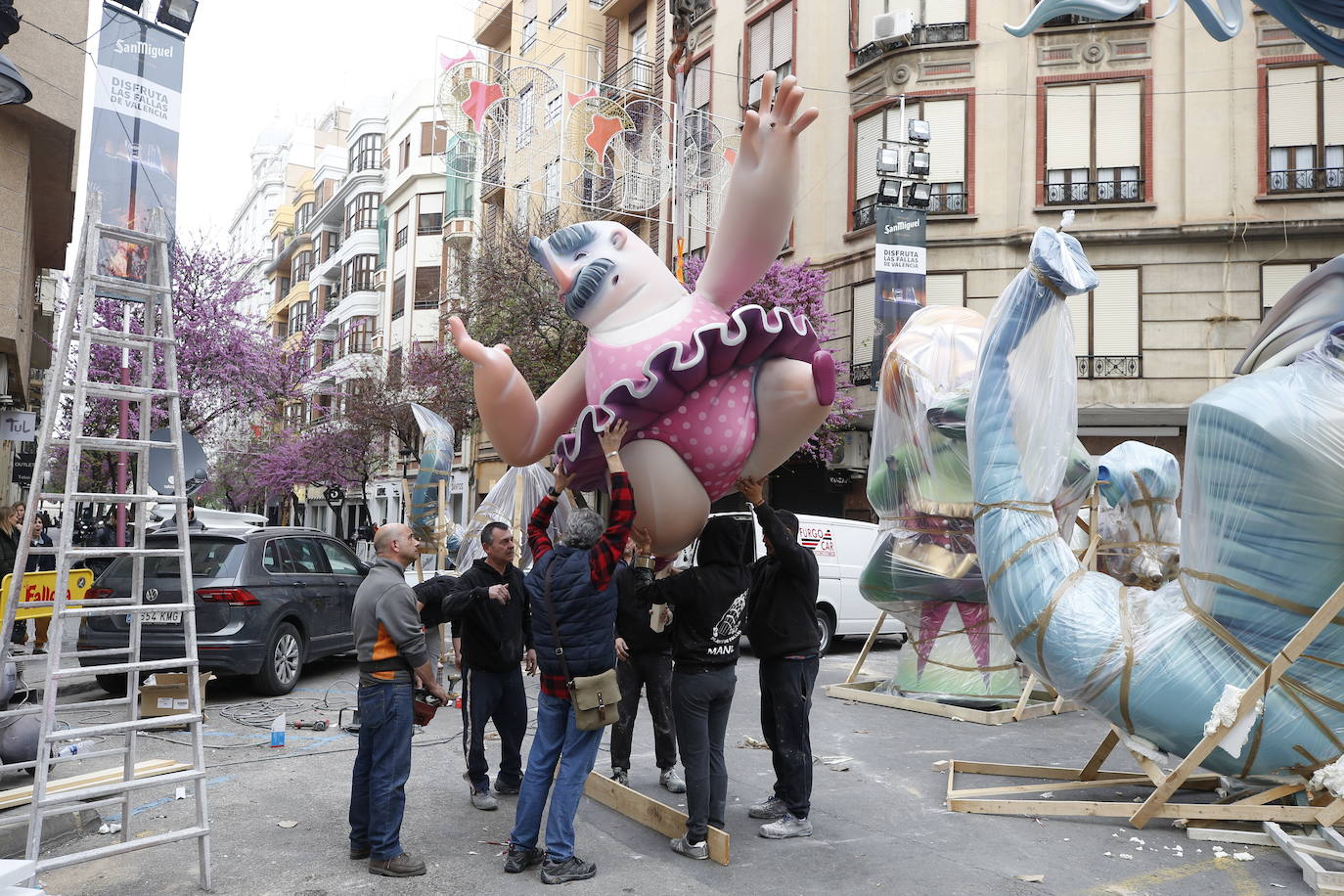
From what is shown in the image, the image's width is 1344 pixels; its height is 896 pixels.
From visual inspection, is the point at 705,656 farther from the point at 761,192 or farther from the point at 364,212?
the point at 364,212

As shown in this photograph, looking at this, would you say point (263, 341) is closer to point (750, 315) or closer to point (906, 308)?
point (906, 308)

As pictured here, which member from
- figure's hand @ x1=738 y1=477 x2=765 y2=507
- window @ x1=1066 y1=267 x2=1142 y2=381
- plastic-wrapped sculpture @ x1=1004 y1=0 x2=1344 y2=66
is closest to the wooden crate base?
figure's hand @ x1=738 y1=477 x2=765 y2=507

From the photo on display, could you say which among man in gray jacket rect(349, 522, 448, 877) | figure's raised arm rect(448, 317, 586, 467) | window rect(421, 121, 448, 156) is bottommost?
man in gray jacket rect(349, 522, 448, 877)

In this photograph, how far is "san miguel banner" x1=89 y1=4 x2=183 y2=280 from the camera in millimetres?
9609

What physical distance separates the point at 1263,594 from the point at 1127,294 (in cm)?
1432

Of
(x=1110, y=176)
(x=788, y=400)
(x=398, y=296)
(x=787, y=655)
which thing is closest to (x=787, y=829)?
(x=787, y=655)

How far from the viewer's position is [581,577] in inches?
183

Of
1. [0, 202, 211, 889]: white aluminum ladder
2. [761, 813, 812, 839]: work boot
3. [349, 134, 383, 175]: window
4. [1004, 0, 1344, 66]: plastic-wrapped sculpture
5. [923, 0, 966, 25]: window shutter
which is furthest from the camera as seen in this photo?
[349, 134, 383, 175]: window

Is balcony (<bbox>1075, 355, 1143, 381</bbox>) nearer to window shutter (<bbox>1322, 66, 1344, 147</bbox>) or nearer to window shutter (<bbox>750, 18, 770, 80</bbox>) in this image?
window shutter (<bbox>1322, 66, 1344, 147</bbox>)

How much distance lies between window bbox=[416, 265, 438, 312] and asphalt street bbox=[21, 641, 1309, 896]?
28.5m

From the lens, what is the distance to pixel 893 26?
18828mm

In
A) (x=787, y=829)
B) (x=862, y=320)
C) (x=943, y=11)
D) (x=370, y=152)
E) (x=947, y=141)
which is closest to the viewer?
(x=787, y=829)

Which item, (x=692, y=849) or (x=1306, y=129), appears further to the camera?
(x=1306, y=129)

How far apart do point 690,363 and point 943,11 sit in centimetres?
1751
